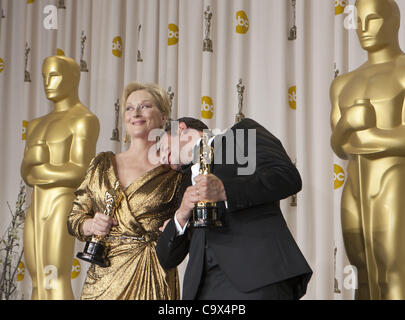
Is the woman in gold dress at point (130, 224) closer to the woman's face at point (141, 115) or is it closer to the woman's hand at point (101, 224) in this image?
the woman's hand at point (101, 224)

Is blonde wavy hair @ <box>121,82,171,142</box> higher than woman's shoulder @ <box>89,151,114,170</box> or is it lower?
higher

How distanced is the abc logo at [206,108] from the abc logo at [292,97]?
1.39ft

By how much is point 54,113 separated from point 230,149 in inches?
60.8

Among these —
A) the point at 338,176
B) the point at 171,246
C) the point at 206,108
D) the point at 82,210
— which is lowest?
the point at 171,246

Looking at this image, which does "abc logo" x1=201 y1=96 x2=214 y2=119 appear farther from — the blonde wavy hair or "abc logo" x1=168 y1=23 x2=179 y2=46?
the blonde wavy hair

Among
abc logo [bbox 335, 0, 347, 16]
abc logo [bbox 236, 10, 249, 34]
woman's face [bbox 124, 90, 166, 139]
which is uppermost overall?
abc logo [bbox 236, 10, 249, 34]

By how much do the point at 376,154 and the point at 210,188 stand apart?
95 cm

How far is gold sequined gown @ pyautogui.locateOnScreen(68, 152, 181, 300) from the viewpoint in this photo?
182 centimetres

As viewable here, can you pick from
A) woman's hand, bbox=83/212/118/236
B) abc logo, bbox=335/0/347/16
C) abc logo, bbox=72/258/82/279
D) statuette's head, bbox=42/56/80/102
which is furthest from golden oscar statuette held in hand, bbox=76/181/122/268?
abc logo, bbox=72/258/82/279

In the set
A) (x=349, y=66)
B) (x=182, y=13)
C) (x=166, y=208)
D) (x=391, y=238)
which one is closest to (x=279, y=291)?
(x=166, y=208)

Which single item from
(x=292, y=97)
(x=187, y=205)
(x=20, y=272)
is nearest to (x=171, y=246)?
(x=187, y=205)

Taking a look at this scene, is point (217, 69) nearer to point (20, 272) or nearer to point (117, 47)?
point (117, 47)

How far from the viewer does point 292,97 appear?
298 cm

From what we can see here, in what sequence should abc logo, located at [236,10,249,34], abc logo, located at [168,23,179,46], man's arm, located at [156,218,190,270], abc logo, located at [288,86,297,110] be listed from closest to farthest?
1. man's arm, located at [156,218,190,270]
2. abc logo, located at [288,86,297,110]
3. abc logo, located at [236,10,249,34]
4. abc logo, located at [168,23,179,46]
